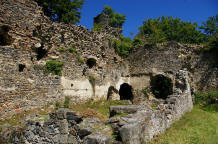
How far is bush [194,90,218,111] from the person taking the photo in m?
10.7

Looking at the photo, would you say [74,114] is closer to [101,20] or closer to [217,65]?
[217,65]

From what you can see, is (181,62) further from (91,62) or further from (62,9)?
(62,9)

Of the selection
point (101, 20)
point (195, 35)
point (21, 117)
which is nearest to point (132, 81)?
point (21, 117)

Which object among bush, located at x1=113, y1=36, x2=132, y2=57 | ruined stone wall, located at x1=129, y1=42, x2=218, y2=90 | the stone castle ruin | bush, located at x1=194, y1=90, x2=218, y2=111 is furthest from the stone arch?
bush, located at x1=194, y1=90, x2=218, y2=111

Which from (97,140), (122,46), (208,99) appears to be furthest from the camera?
(122,46)

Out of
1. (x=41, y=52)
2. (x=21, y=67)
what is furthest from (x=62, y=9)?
(x=21, y=67)

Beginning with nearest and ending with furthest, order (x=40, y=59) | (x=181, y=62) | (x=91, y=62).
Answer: (x=40, y=59) → (x=91, y=62) → (x=181, y=62)

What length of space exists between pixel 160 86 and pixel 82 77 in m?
7.94

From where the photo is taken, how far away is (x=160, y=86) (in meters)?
15.4

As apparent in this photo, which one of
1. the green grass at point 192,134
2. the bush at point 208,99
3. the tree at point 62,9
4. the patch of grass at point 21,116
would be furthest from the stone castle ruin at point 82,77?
the tree at point 62,9

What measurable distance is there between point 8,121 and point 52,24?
19.3ft

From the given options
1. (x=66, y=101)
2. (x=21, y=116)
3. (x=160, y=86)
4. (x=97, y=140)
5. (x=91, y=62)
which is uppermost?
(x=91, y=62)

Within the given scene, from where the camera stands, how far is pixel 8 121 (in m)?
6.66

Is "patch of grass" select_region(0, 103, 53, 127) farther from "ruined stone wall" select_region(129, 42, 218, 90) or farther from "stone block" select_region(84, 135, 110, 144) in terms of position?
"ruined stone wall" select_region(129, 42, 218, 90)
